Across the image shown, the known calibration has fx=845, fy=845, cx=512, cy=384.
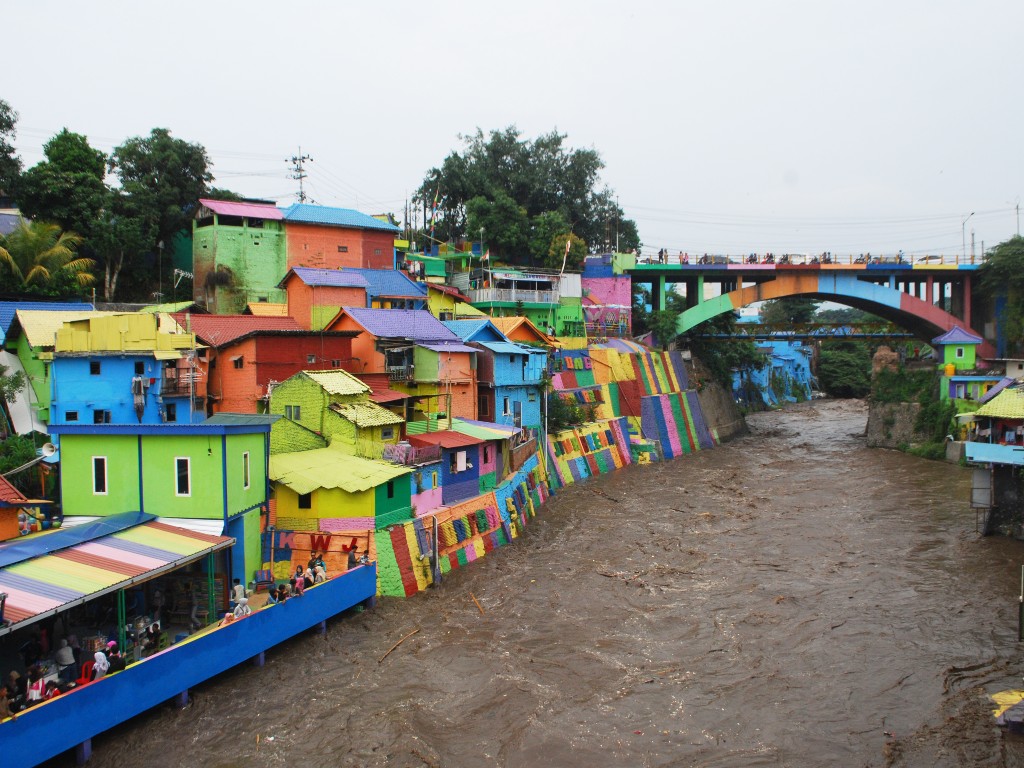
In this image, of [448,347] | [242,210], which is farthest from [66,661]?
[242,210]

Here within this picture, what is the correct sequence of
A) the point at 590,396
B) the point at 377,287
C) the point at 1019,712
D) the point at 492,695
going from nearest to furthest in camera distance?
1. the point at 1019,712
2. the point at 492,695
3. the point at 377,287
4. the point at 590,396

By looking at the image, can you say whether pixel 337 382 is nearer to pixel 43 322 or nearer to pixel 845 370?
pixel 43 322

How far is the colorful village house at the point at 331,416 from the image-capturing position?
2591 cm

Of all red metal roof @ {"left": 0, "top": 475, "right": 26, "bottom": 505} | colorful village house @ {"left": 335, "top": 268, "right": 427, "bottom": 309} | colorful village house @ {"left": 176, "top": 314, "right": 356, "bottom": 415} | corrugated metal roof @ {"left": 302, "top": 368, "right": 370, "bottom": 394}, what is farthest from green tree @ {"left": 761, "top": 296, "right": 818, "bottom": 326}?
red metal roof @ {"left": 0, "top": 475, "right": 26, "bottom": 505}

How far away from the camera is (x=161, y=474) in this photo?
20.5 metres

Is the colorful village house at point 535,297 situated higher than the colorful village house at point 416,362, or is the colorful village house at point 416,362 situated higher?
the colorful village house at point 535,297

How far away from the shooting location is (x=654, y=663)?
19.5 metres

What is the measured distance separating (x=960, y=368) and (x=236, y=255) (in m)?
42.7

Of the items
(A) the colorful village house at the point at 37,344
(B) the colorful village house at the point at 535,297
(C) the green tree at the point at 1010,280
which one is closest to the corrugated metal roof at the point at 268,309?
(A) the colorful village house at the point at 37,344

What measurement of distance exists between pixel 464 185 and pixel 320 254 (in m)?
20.5

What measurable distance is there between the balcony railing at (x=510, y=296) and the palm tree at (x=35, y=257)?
23668mm

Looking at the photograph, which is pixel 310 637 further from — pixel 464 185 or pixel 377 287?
pixel 464 185

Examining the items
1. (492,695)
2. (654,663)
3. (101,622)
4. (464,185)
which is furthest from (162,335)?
(464,185)

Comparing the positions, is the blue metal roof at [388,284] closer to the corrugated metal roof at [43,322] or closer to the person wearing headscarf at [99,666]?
the corrugated metal roof at [43,322]
